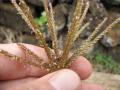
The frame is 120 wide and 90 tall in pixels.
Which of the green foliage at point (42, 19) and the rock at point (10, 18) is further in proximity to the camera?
the rock at point (10, 18)

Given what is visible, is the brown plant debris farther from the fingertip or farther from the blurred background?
the blurred background

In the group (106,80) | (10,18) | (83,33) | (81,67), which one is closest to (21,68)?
(81,67)

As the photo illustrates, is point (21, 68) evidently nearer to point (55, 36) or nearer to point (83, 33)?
point (55, 36)

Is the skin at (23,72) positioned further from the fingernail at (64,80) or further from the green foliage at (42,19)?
the green foliage at (42,19)

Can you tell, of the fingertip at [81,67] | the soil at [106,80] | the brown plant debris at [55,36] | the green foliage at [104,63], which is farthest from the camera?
the green foliage at [104,63]

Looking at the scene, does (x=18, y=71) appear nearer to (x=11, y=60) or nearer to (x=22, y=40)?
(x=11, y=60)

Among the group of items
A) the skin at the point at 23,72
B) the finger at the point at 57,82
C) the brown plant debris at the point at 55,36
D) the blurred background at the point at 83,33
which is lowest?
the blurred background at the point at 83,33

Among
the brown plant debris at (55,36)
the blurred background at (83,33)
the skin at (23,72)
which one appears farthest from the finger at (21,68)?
the blurred background at (83,33)

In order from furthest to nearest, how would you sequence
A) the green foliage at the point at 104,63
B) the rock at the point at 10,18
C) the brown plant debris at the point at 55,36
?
the rock at the point at 10,18 < the green foliage at the point at 104,63 < the brown plant debris at the point at 55,36

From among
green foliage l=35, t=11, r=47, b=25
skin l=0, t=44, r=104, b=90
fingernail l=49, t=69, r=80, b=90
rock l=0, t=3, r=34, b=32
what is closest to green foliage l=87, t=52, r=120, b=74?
green foliage l=35, t=11, r=47, b=25
